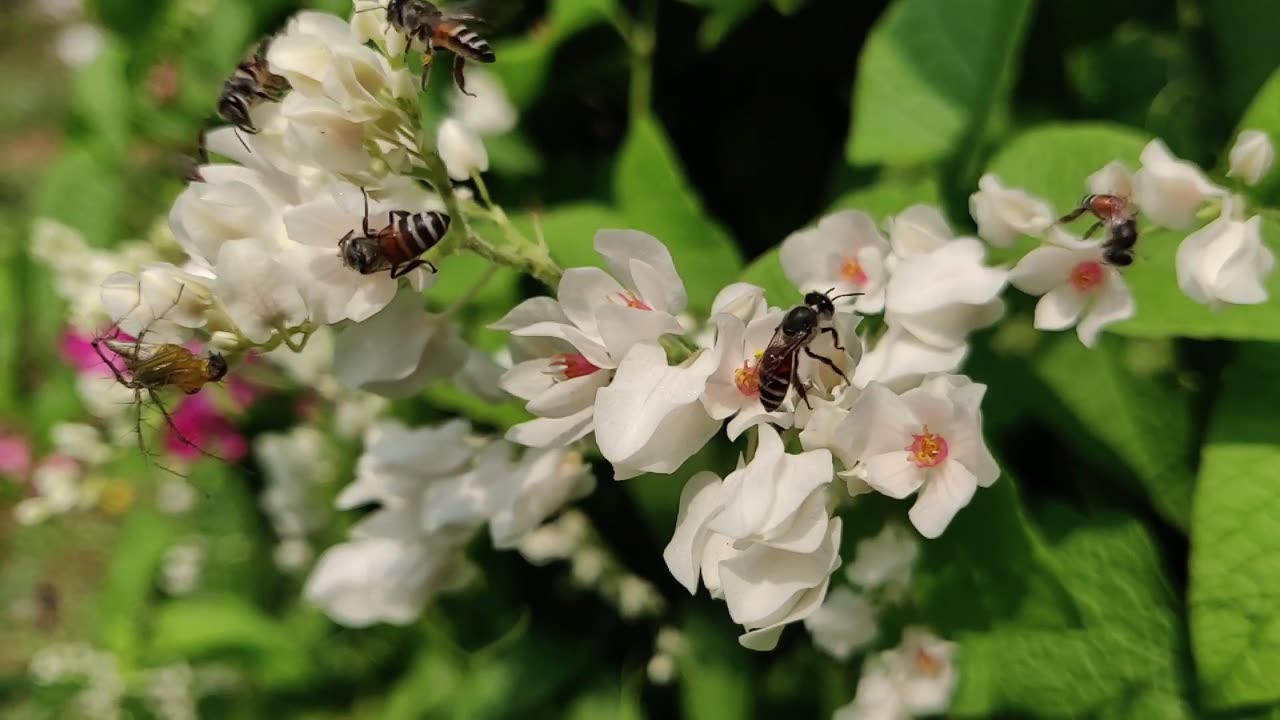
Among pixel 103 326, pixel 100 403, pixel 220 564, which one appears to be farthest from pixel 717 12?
pixel 220 564

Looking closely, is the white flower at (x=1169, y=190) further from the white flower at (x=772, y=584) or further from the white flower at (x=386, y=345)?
the white flower at (x=386, y=345)

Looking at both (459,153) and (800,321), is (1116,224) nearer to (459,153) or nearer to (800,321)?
(800,321)

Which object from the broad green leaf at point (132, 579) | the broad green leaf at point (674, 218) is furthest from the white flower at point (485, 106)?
the broad green leaf at point (132, 579)

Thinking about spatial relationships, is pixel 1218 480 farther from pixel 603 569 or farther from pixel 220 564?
pixel 220 564

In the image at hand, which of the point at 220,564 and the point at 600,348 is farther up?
the point at 600,348

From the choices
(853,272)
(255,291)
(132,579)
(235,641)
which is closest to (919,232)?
(853,272)

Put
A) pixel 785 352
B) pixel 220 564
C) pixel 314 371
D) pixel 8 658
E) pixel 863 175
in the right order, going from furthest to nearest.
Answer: pixel 8 658, pixel 220 564, pixel 314 371, pixel 863 175, pixel 785 352
